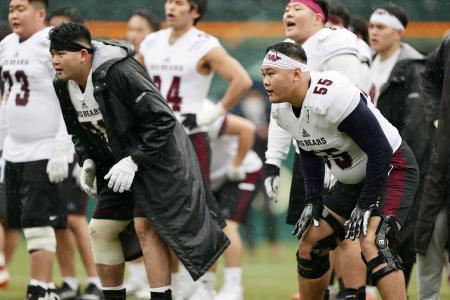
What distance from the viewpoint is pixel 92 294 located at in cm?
880

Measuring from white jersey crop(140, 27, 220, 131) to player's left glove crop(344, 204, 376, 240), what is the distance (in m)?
2.64

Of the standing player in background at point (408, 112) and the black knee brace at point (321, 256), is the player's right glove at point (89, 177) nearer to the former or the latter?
the black knee brace at point (321, 256)

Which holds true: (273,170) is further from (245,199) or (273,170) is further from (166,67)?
(245,199)

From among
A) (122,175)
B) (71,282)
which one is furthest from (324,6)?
(71,282)

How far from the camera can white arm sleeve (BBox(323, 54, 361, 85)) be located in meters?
7.35

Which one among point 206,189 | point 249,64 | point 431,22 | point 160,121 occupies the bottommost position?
point 249,64

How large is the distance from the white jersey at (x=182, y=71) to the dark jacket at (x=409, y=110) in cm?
138

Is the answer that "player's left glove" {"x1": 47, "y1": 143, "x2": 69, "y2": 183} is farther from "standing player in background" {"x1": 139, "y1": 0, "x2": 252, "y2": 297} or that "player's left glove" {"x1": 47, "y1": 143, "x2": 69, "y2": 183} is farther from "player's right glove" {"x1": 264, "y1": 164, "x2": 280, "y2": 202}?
"player's right glove" {"x1": 264, "y1": 164, "x2": 280, "y2": 202}

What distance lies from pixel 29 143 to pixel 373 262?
318 centimetres

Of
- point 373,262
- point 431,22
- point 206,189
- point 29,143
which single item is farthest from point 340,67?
point 431,22

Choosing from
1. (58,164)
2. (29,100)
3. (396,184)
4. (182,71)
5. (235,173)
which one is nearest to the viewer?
(396,184)

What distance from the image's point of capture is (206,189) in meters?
7.12

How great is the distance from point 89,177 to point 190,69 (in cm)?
176

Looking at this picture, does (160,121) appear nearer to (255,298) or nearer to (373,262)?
(373,262)
